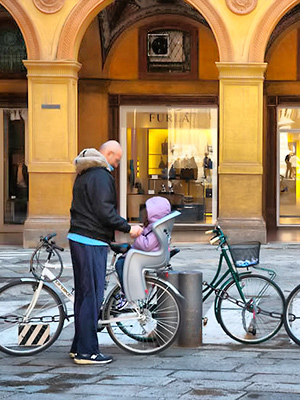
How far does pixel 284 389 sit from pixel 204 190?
1458cm

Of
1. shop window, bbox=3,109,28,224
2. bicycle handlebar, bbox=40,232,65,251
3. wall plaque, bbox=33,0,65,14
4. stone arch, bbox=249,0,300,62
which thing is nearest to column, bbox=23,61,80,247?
wall plaque, bbox=33,0,65,14

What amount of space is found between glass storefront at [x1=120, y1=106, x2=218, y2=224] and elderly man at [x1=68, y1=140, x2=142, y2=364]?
13511 millimetres

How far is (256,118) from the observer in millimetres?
17016

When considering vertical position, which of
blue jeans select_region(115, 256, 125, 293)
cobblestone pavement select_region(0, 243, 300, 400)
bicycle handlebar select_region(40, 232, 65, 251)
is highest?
bicycle handlebar select_region(40, 232, 65, 251)

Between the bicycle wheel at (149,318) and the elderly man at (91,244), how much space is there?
233 millimetres

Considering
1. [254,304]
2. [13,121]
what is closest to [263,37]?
[13,121]

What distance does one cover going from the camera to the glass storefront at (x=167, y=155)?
20844 mm

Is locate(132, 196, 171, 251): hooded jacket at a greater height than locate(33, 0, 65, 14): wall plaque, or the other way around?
locate(33, 0, 65, 14): wall plaque

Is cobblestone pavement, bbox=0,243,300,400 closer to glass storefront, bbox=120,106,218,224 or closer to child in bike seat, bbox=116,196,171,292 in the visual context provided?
child in bike seat, bbox=116,196,171,292

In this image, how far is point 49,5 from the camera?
55.8 feet

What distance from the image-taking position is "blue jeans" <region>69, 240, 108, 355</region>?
7.21 m

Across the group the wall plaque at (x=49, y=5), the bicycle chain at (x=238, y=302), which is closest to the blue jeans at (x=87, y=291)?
the bicycle chain at (x=238, y=302)

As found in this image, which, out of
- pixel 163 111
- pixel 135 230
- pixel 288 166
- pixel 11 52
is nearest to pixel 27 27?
pixel 11 52

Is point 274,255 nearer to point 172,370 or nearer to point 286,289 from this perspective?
point 286,289
